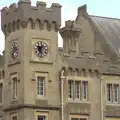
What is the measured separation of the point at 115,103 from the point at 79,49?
824 cm

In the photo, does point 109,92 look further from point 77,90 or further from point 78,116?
point 78,116

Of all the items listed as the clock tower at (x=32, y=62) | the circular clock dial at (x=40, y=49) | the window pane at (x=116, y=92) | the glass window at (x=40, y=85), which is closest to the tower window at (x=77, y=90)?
the clock tower at (x=32, y=62)

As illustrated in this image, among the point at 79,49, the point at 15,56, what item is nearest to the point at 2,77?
the point at 15,56

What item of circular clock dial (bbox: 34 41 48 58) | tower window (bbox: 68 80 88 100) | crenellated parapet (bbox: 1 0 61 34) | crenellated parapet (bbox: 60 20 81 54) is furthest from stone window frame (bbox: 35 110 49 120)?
crenellated parapet (bbox: 60 20 81 54)

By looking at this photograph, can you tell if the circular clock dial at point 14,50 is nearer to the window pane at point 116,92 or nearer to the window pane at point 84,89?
the window pane at point 84,89

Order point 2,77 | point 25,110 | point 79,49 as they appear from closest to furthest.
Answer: point 25,110
point 2,77
point 79,49

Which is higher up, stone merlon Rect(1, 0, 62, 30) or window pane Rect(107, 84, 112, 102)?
stone merlon Rect(1, 0, 62, 30)

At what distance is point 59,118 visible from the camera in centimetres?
7156

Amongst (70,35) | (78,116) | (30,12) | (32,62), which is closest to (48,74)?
(32,62)

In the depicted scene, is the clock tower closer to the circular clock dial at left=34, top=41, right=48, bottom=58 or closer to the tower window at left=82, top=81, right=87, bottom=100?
the circular clock dial at left=34, top=41, right=48, bottom=58

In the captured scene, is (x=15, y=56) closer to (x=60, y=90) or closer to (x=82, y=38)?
(x=60, y=90)

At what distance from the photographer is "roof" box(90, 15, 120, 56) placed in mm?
80375

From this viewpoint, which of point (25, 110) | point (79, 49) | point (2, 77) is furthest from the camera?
point (79, 49)

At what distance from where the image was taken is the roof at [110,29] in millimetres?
80375
